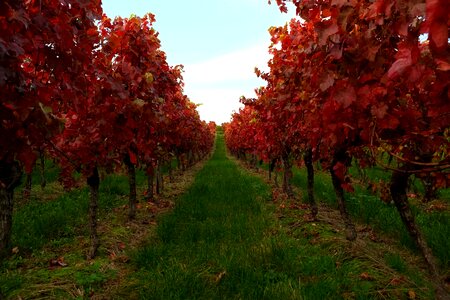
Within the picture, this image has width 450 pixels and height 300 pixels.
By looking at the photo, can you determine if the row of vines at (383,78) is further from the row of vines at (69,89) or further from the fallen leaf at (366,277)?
the row of vines at (69,89)

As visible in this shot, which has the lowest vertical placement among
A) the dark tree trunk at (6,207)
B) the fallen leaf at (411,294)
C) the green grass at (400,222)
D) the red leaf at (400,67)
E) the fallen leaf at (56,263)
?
the fallen leaf at (56,263)

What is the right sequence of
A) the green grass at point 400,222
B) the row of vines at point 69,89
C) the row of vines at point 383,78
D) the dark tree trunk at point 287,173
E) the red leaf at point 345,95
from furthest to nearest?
the dark tree trunk at point 287,173 → the green grass at point 400,222 → the red leaf at point 345,95 → the row of vines at point 69,89 → the row of vines at point 383,78

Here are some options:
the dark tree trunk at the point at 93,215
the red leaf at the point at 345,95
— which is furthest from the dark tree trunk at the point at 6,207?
the red leaf at the point at 345,95

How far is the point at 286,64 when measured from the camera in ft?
20.0

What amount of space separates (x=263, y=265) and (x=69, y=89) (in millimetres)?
3036

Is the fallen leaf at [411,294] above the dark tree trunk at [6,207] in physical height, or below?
below

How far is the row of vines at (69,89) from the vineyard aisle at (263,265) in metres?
1.24

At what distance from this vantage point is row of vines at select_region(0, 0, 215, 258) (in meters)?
1.85

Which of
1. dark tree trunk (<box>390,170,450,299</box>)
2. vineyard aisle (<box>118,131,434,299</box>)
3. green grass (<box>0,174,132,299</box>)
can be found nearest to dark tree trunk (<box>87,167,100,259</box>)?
green grass (<box>0,174,132,299</box>)

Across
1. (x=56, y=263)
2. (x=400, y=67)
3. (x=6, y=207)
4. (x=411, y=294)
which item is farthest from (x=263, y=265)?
(x=400, y=67)

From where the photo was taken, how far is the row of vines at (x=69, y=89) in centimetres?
185

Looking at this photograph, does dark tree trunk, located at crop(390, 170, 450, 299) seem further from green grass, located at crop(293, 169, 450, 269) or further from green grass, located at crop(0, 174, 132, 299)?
green grass, located at crop(0, 174, 132, 299)

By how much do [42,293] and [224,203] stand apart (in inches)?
188

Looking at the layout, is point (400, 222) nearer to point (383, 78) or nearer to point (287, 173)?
point (383, 78)
